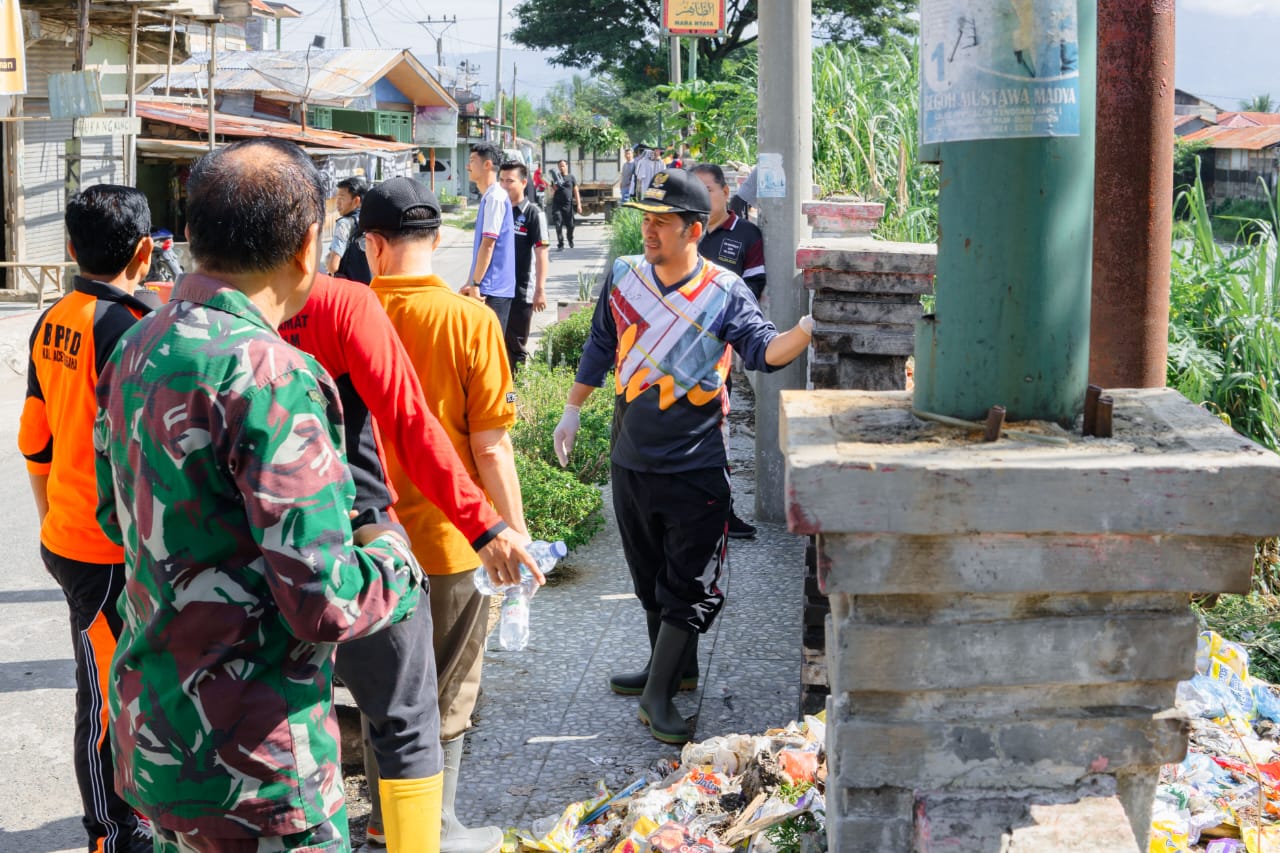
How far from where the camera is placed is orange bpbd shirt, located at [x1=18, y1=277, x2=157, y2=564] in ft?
11.8

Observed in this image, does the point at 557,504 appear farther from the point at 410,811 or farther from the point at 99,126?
the point at 99,126

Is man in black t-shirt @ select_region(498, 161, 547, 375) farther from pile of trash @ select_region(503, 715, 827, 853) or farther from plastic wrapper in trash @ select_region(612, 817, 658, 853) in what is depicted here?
plastic wrapper in trash @ select_region(612, 817, 658, 853)

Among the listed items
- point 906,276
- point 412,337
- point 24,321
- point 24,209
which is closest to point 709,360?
point 906,276

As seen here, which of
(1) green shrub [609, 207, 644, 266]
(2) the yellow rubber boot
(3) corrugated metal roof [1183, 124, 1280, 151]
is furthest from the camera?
(3) corrugated metal roof [1183, 124, 1280, 151]

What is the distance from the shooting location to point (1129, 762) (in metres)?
2.26

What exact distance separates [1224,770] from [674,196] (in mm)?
2591

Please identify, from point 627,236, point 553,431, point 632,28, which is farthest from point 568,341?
point 632,28

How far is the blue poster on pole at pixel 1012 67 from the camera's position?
85.9 inches

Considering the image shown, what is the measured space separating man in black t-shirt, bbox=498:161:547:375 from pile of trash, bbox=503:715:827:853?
21.4 ft

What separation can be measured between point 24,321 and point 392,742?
548 inches

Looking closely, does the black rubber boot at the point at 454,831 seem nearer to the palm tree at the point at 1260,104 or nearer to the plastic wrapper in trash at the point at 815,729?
the plastic wrapper in trash at the point at 815,729

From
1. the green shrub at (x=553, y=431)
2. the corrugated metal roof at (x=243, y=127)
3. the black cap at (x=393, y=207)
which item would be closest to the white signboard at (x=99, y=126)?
the corrugated metal roof at (x=243, y=127)

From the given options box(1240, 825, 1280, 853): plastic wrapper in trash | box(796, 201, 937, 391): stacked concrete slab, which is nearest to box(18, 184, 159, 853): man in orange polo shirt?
box(796, 201, 937, 391): stacked concrete slab

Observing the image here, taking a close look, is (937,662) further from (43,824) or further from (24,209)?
(24,209)
